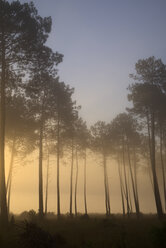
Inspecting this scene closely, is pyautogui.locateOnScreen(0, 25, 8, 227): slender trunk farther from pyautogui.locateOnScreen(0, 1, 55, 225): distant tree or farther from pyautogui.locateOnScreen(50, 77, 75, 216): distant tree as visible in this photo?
pyautogui.locateOnScreen(50, 77, 75, 216): distant tree

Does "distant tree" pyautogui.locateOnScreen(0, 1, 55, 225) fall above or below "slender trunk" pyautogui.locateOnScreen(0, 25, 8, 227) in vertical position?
above

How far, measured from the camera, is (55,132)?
25438 millimetres

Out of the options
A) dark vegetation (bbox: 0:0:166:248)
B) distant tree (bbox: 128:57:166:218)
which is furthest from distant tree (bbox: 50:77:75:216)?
distant tree (bbox: 128:57:166:218)

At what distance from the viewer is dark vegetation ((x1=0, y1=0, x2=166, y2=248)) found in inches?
349

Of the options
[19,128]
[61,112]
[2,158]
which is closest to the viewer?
[2,158]

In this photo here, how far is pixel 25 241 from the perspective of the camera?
7398 millimetres

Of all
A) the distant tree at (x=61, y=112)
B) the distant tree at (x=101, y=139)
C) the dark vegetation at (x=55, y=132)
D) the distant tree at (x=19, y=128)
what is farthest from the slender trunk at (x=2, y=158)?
the distant tree at (x=101, y=139)

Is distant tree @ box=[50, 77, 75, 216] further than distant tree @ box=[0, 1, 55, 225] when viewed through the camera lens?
Yes

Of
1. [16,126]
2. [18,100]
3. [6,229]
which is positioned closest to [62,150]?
[16,126]

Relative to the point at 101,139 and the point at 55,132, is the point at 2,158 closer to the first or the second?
the point at 55,132

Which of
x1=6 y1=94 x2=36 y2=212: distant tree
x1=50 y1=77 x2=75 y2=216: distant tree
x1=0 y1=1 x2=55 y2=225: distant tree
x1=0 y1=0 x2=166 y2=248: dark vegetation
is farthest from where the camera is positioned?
x1=50 y1=77 x2=75 y2=216: distant tree

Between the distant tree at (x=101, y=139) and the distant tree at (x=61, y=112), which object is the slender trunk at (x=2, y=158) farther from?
the distant tree at (x=101, y=139)

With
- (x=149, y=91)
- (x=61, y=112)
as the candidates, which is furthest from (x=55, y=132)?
(x=149, y=91)

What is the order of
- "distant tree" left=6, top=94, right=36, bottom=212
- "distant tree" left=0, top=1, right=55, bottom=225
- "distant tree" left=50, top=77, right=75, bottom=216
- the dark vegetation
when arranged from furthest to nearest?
"distant tree" left=50, top=77, right=75, bottom=216 → "distant tree" left=6, top=94, right=36, bottom=212 → "distant tree" left=0, top=1, right=55, bottom=225 → the dark vegetation
